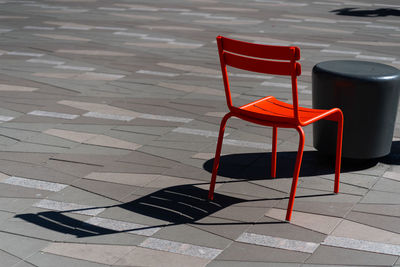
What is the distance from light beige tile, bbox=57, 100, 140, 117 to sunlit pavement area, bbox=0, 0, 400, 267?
0.07 ft

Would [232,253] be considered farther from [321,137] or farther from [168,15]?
[168,15]

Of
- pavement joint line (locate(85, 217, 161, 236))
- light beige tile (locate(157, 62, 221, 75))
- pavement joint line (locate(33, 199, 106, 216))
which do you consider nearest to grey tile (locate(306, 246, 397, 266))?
pavement joint line (locate(85, 217, 161, 236))

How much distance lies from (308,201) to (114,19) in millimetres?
10281

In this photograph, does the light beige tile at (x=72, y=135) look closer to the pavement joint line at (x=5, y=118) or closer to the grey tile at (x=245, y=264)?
the pavement joint line at (x=5, y=118)

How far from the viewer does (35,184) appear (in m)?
5.13

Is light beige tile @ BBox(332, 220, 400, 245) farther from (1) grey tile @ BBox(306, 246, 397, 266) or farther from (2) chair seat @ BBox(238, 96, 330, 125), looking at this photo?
(2) chair seat @ BBox(238, 96, 330, 125)

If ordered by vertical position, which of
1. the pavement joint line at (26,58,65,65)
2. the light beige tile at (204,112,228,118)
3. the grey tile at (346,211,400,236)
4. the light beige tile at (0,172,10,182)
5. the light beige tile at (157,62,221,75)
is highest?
the pavement joint line at (26,58,65,65)

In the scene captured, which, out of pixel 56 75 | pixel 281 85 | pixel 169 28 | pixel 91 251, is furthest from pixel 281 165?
pixel 169 28

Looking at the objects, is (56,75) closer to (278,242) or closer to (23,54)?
(23,54)

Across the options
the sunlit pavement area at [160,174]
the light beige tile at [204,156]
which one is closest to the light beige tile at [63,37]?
the sunlit pavement area at [160,174]

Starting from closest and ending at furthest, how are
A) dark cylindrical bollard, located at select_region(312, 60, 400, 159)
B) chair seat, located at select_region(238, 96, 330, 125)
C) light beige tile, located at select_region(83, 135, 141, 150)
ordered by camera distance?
1. chair seat, located at select_region(238, 96, 330, 125)
2. dark cylindrical bollard, located at select_region(312, 60, 400, 159)
3. light beige tile, located at select_region(83, 135, 141, 150)

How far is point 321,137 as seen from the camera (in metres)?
5.54

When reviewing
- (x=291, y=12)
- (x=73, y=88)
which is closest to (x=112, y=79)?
(x=73, y=88)

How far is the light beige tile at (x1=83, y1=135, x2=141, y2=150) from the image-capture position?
6.09 meters
